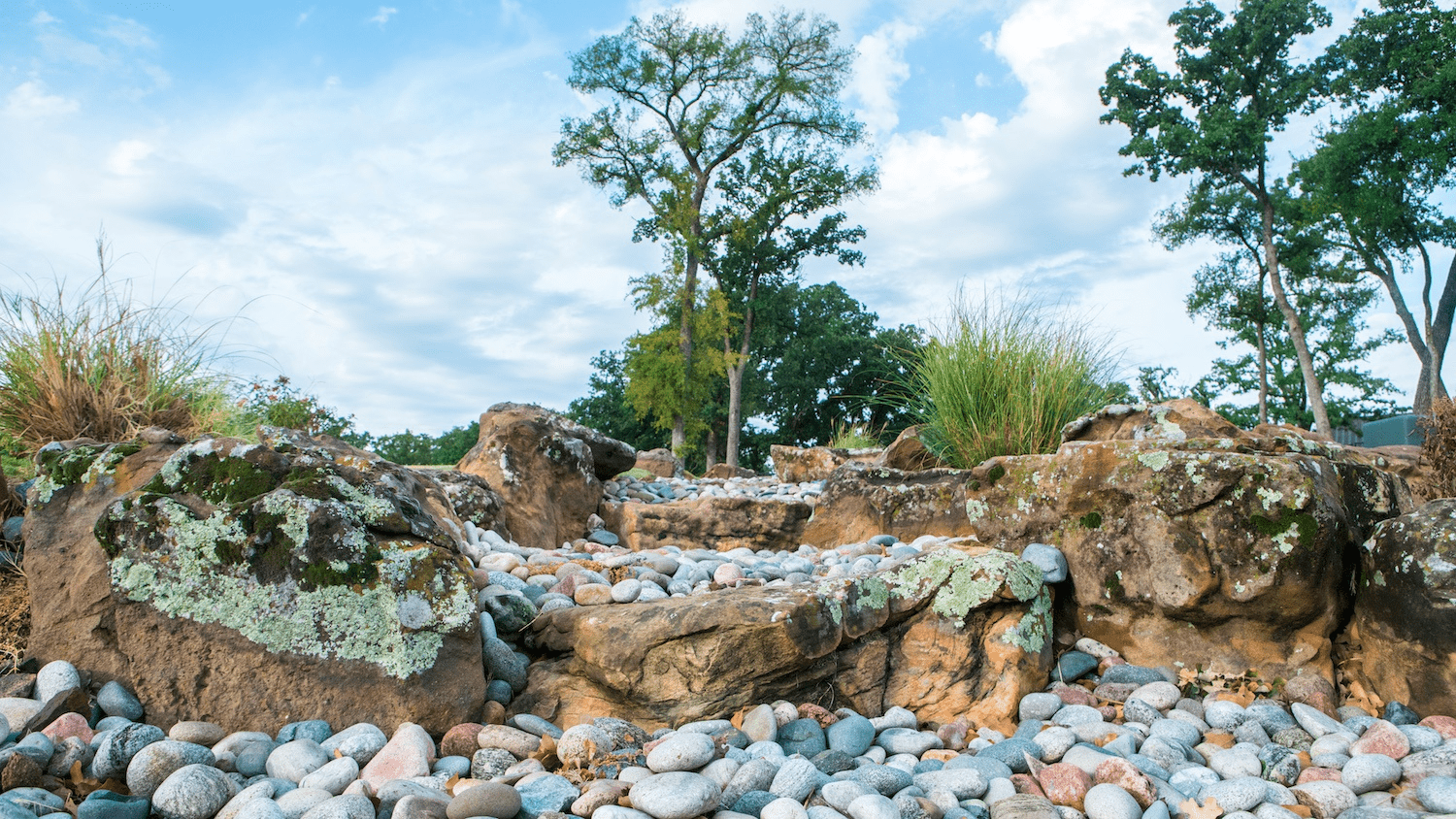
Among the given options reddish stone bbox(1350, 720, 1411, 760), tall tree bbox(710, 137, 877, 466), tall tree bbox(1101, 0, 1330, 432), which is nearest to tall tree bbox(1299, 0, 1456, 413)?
tall tree bbox(1101, 0, 1330, 432)

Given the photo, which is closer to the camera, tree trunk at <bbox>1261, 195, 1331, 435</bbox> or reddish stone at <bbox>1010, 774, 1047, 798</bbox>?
reddish stone at <bbox>1010, 774, 1047, 798</bbox>

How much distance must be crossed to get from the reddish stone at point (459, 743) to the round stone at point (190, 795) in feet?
1.85

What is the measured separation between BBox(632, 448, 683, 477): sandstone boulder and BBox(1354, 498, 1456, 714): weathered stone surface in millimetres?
10492

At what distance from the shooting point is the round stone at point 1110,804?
2182mm

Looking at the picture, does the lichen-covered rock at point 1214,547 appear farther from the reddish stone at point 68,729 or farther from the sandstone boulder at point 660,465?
the sandstone boulder at point 660,465

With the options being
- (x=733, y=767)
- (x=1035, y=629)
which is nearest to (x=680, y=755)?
(x=733, y=767)

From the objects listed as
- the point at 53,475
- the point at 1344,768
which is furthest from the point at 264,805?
the point at 1344,768

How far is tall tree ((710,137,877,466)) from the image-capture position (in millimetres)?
23828

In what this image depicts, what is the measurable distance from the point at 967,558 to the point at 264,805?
240 centimetres

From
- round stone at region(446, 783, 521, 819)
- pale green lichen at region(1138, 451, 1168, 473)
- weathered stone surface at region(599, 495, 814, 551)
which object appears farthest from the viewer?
weathered stone surface at region(599, 495, 814, 551)

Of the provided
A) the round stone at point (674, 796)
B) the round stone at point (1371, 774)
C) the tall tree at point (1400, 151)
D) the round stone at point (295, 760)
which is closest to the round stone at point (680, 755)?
the round stone at point (674, 796)

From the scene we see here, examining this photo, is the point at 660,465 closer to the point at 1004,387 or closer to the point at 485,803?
the point at 1004,387

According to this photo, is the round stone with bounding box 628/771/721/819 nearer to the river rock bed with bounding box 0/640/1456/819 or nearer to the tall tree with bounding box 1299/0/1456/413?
the river rock bed with bounding box 0/640/1456/819

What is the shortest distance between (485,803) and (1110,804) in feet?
5.36
